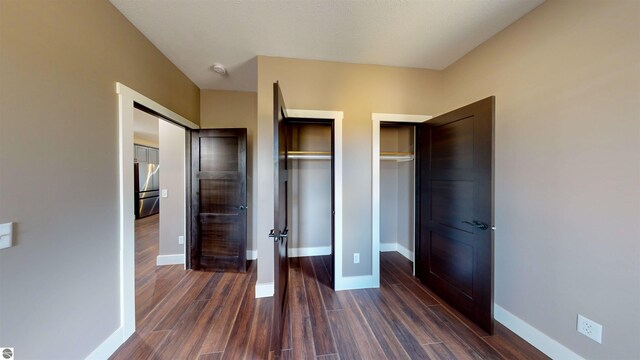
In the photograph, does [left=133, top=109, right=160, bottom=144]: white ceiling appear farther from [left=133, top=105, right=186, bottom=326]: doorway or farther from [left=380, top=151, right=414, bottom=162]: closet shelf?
[left=380, top=151, right=414, bottom=162]: closet shelf

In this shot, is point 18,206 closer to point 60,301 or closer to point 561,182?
point 60,301

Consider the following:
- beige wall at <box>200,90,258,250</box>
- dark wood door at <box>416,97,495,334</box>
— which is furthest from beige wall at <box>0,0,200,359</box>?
dark wood door at <box>416,97,495,334</box>

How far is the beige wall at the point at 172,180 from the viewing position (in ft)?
10.3

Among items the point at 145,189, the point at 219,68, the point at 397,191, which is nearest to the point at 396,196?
the point at 397,191

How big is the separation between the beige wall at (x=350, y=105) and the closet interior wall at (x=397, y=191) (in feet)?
2.47

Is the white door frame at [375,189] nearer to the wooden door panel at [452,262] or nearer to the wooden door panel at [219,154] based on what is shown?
the wooden door panel at [452,262]

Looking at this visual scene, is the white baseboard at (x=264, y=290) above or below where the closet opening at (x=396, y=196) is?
below

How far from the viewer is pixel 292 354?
5.23ft

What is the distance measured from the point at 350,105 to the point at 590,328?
8.69 feet

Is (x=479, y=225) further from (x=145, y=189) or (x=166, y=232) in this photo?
(x=145, y=189)

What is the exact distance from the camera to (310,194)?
3.49 meters

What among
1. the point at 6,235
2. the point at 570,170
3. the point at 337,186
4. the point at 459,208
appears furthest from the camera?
the point at 337,186

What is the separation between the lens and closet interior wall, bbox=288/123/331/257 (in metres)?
3.38

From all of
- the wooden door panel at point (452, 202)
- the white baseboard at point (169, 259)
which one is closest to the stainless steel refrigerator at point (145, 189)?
the white baseboard at point (169, 259)
